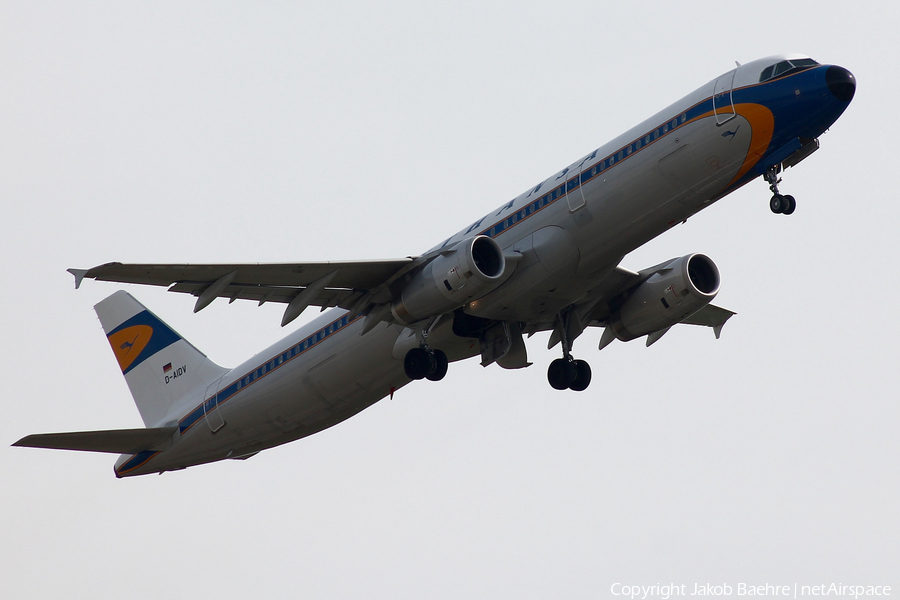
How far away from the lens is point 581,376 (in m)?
30.7

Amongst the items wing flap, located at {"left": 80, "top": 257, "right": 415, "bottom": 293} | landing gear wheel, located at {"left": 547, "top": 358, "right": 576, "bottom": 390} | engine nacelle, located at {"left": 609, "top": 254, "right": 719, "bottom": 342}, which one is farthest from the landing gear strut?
wing flap, located at {"left": 80, "top": 257, "right": 415, "bottom": 293}

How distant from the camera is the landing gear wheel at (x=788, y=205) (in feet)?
79.2

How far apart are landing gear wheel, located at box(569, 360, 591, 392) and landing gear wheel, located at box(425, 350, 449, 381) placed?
462 cm

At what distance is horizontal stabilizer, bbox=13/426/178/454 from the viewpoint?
97.9ft

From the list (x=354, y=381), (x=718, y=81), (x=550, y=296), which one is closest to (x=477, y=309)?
(x=550, y=296)

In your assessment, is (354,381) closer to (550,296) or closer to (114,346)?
(550,296)

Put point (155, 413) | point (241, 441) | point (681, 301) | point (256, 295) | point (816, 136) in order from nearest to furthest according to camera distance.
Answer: point (816, 136) → point (256, 295) → point (681, 301) → point (241, 441) → point (155, 413)

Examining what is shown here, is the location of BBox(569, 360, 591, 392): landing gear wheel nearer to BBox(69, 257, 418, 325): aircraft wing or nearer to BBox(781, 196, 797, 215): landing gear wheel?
BBox(69, 257, 418, 325): aircraft wing

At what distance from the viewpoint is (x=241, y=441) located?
104 ft

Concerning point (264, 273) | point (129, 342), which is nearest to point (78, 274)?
point (264, 273)

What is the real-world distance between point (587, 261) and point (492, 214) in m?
3.05

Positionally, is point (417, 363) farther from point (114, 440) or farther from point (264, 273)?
point (114, 440)

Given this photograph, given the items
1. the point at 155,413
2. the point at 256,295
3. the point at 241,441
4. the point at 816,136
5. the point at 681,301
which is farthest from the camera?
the point at 155,413

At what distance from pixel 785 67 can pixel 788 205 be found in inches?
120
